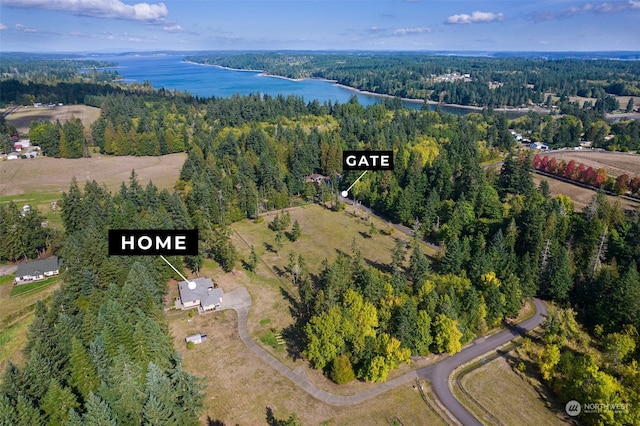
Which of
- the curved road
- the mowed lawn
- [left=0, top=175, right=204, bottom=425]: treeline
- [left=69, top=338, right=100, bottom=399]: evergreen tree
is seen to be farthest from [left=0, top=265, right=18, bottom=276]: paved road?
[left=69, top=338, right=100, bottom=399]: evergreen tree

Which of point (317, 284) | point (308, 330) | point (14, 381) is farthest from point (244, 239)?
point (14, 381)

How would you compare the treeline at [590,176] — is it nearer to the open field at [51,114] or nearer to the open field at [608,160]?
the open field at [608,160]

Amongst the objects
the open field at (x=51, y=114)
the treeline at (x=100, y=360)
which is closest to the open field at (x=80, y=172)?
the open field at (x=51, y=114)

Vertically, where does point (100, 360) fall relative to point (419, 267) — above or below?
below

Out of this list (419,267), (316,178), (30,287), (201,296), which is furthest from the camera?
(316,178)

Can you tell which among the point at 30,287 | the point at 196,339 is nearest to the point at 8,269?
the point at 30,287

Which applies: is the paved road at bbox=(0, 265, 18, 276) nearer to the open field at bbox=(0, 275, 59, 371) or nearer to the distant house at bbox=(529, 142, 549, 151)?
the open field at bbox=(0, 275, 59, 371)

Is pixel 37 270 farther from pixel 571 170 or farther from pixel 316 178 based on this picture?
pixel 571 170
